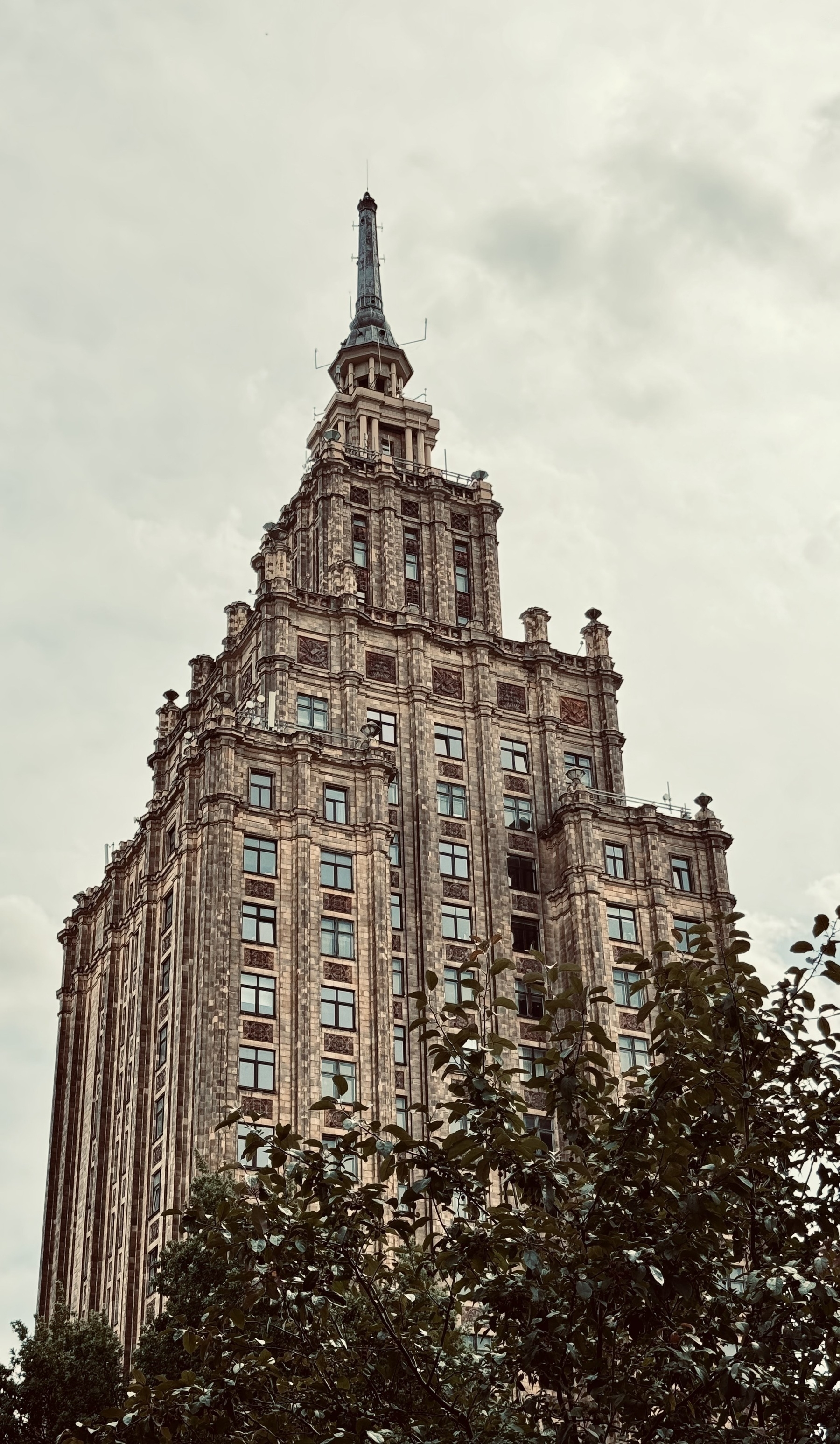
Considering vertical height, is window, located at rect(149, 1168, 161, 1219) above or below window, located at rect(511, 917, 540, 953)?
below

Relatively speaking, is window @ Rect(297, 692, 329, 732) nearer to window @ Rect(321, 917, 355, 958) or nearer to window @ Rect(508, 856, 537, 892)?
window @ Rect(321, 917, 355, 958)

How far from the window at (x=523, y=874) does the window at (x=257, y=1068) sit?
730 inches

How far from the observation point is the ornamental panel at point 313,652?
86500mm

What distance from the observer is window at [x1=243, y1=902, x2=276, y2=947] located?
244ft

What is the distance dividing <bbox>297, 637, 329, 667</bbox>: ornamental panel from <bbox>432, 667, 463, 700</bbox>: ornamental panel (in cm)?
608

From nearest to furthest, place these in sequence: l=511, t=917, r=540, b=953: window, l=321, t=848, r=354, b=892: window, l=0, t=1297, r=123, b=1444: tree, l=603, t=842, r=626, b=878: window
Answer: l=0, t=1297, r=123, b=1444: tree
l=321, t=848, r=354, b=892: window
l=511, t=917, r=540, b=953: window
l=603, t=842, r=626, b=878: window

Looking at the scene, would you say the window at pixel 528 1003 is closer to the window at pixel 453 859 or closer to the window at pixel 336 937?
the window at pixel 453 859

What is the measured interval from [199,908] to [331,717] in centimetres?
1424

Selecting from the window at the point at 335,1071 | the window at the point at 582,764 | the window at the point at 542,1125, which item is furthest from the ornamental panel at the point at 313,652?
the window at the point at 542,1125

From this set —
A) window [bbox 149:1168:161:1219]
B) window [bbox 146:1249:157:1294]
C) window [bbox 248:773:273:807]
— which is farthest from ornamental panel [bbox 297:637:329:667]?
window [bbox 146:1249:157:1294]

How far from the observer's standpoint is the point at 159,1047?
3007 inches

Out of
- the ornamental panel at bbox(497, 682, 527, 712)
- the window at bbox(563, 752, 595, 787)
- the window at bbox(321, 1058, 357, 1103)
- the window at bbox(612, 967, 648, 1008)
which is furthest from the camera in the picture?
the window at bbox(563, 752, 595, 787)

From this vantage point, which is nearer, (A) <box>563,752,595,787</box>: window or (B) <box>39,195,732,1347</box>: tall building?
(B) <box>39,195,732,1347</box>: tall building

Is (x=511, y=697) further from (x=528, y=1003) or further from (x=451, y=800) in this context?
(x=528, y=1003)
